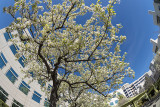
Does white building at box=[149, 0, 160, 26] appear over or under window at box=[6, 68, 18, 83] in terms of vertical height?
over

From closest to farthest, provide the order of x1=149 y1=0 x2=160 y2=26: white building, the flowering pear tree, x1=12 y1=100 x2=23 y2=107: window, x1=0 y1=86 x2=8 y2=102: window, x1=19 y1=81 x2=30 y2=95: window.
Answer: the flowering pear tree < x1=0 y1=86 x2=8 y2=102: window < x1=12 y1=100 x2=23 y2=107: window < x1=19 y1=81 x2=30 y2=95: window < x1=149 y1=0 x2=160 y2=26: white building

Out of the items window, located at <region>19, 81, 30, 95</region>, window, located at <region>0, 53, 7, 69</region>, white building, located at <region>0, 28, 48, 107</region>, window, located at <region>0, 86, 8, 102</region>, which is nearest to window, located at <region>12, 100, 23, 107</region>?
white building, located at <region>0, 28, 48, 107</region>

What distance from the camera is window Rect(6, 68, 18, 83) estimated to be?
23.8 metres

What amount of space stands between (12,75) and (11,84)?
2.40 meters

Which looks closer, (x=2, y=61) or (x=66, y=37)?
(x=66, y=37)

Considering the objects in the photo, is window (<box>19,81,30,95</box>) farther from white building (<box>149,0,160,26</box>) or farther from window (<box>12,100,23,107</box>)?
white building (<box>149,0,160,26</box>)

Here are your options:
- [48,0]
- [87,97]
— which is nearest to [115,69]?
[48,0]

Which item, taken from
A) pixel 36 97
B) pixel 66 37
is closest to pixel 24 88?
pixel 36 97

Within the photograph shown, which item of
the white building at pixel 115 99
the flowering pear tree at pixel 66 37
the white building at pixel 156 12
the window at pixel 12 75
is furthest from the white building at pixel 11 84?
the white building at pixel 156 12

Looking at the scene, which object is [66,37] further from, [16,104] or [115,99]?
[115,99]

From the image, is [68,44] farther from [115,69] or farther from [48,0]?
[115,69]

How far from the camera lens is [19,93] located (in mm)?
24359

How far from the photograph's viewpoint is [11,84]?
2331 cm

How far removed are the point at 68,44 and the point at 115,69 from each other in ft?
16.7
